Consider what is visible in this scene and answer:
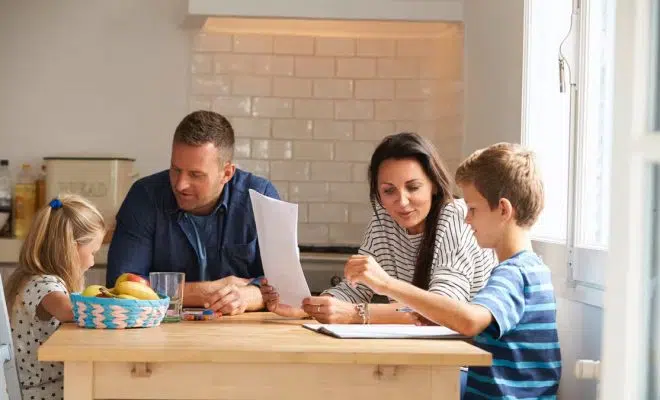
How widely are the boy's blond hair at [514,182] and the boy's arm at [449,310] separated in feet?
1.12

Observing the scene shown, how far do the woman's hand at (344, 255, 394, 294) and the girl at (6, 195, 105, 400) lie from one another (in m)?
0.82

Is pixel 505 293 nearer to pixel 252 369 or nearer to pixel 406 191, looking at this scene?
pixel 252 369

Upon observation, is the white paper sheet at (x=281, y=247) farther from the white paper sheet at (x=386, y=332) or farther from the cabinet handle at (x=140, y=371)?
the cabinet handle at (x=140, y=371)

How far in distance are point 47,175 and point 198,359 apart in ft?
9.58

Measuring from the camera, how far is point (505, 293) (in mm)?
2621

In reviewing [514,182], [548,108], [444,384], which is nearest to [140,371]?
[444,384]

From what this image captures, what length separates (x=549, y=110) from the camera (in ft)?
12.4

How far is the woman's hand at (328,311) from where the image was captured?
3111 mm

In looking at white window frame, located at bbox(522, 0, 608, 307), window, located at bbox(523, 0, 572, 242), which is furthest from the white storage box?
white window frame, located at bbox(522, 0, 608, 307)

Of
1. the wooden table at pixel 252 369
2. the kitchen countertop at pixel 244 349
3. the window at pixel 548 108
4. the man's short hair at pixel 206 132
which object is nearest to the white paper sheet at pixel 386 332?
the kitchen countertop at pixel 244 349

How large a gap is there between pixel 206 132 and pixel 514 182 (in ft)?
3.87

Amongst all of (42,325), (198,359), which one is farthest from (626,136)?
(42,325)

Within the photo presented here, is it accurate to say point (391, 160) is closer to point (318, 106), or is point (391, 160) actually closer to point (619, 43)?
point (619, 43)

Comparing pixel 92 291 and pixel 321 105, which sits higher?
pixel 321 105
